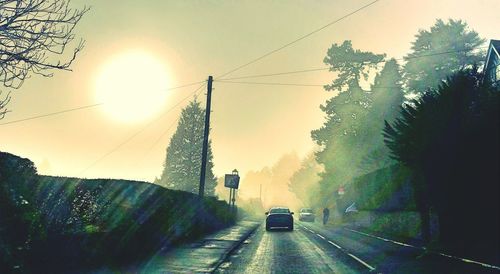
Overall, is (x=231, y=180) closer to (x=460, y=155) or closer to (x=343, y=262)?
(x=460, y=155)

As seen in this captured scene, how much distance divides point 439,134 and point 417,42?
47.9 meters

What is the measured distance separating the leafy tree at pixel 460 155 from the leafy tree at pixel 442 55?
1418 inches

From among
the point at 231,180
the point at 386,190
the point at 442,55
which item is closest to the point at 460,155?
the point at 386,190

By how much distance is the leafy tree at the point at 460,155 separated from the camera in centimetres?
1473

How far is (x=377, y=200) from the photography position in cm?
3350

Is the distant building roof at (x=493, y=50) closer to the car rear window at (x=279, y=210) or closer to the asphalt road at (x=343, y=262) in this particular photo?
the car rear window at (x=279, y=210)

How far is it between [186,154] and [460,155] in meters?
57.3

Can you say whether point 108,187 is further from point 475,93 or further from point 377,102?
point 377,102

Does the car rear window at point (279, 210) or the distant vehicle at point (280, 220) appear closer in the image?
the distant vehicle at point (280, 220)

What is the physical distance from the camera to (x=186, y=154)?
69750 millimetres

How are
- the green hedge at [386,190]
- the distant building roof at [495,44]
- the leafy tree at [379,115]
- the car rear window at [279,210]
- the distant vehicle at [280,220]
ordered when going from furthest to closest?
the leafy tree at [379,115] → the distant building roof at [495,44] → the car rear window at [279,210] → the distant vehicle at [280,220] → the green hedge at [386,190]

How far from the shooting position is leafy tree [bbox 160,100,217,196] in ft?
225

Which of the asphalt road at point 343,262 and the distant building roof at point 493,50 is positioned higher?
the distant building roof at point 493,50

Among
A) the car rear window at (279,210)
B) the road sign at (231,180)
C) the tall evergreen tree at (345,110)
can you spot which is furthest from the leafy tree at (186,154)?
the car rear window at (279,210)
